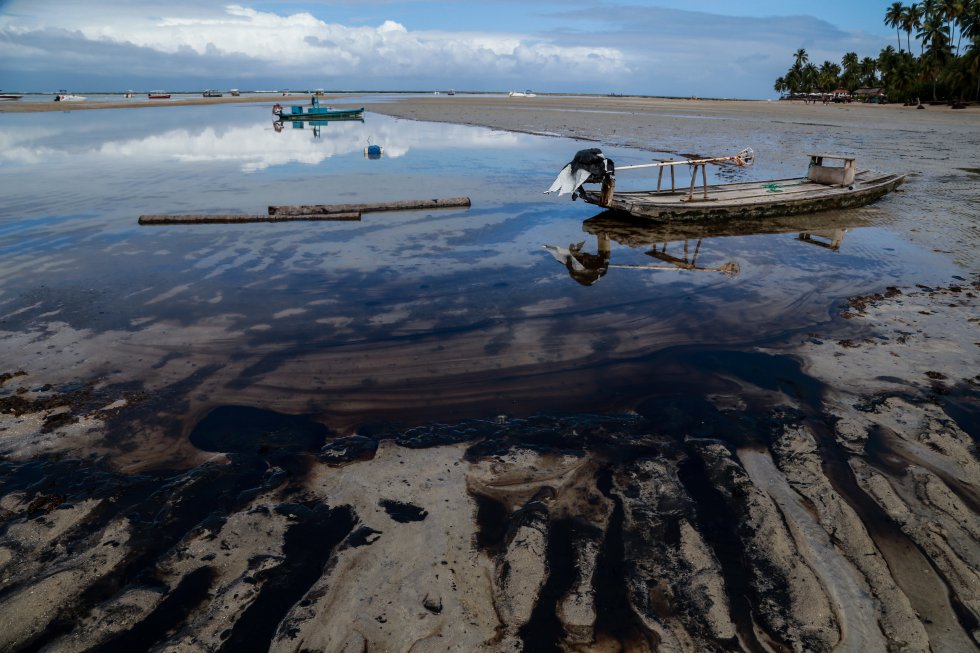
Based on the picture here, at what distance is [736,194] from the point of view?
56.3ft

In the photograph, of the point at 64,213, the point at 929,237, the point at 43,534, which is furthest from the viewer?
the point at 64,213

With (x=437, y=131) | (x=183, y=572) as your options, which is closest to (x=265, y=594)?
(x=183, y=572)

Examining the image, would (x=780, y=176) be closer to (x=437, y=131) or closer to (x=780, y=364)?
(x=780, y=364)

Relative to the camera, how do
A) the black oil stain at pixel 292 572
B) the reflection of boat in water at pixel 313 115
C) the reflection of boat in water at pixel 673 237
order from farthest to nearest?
the reflection of boat in water at pixel 313 115
the reflection of boat in water at pixel 673 237
the black oil stain at pixel 292 572

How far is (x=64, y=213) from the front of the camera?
53.0 ft

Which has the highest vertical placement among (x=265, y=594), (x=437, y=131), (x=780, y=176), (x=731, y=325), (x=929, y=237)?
(x=437, y=131)

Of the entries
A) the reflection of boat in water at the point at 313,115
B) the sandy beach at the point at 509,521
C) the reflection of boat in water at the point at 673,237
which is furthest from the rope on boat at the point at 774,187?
the reflection of boat in water at the point at 313,115

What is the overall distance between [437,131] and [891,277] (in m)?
38.2

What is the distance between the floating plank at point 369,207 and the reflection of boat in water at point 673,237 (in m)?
4.35

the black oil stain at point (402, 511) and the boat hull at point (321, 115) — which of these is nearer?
the black oil stain at point (402, 511)

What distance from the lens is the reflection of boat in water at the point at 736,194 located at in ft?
49.5

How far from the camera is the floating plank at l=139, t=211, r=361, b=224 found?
48.3 feet

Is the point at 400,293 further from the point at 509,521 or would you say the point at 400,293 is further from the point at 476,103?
the point at 476,103

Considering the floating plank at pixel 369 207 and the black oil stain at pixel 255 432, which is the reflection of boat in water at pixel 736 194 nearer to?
the floating plank at pixel 369 207
